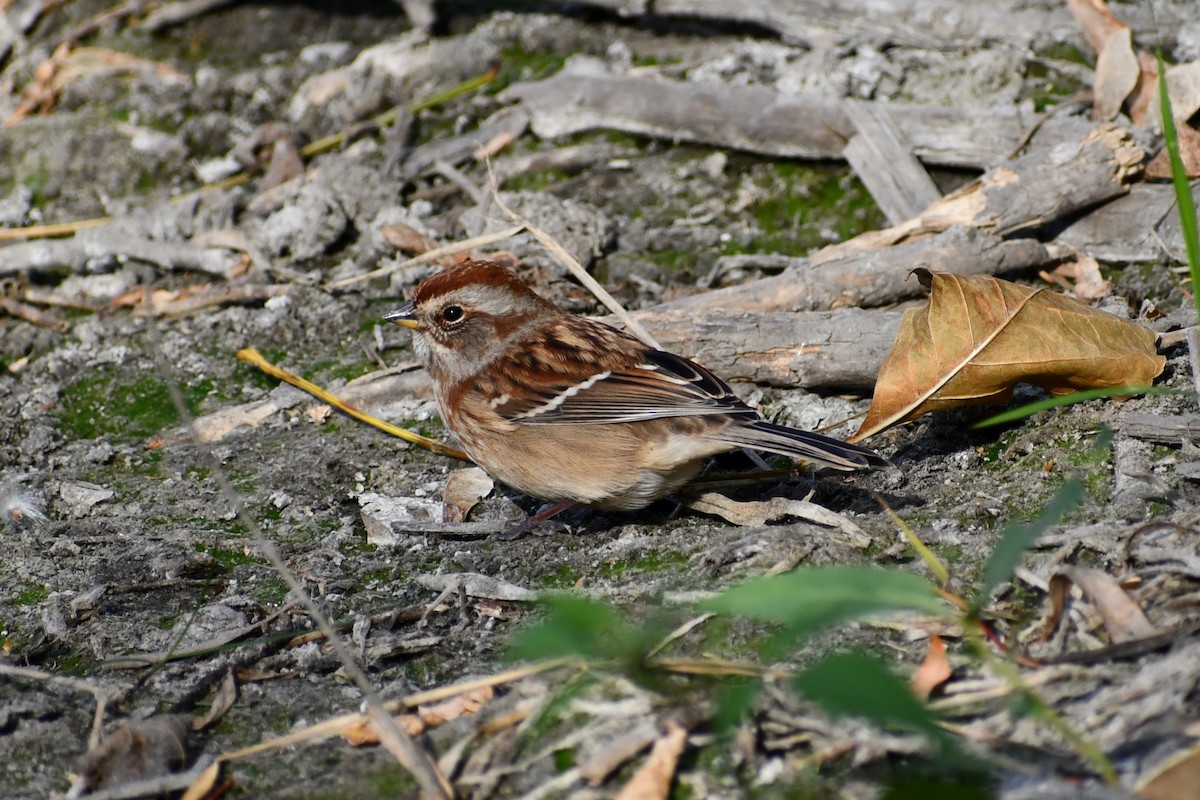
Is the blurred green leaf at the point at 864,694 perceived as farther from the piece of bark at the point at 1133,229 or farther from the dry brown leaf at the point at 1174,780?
the piece of bark at the point at 1133,229

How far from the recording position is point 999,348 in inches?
150

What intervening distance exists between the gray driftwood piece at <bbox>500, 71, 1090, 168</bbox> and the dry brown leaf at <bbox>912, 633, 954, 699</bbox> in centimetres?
311

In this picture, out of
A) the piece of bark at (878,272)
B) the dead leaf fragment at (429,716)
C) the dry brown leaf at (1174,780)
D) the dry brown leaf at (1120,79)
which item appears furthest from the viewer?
the dry brown leaf at (1120,79)

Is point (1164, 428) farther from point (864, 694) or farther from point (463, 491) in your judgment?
point (463, 491)

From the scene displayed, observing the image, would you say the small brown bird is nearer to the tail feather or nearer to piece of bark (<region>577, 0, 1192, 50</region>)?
the tail feather

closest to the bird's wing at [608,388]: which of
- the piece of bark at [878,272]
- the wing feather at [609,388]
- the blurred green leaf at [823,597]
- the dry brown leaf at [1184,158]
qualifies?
the wing feather at [609,388]

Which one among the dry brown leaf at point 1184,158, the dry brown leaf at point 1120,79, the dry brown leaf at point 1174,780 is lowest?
the dry brown leaf at point 1174,780

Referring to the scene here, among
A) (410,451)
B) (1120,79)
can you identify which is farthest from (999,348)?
(410,451)

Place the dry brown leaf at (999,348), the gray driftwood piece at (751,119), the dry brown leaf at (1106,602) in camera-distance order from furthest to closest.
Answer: the gray driftwood piece at (751,119) → the dry brown leaf at (999,348) → the dry brown leaf at (1106,602)

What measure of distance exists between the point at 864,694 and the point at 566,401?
2.26 meters

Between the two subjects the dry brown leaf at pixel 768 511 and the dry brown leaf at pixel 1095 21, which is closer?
the dry brown leaf at pixel 768 511

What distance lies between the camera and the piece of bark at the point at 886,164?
5.25 m

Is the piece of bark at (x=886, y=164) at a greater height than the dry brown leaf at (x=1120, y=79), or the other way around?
the dry brown leaf at (x=1120, y=79)

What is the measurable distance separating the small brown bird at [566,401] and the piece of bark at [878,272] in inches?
22.0
